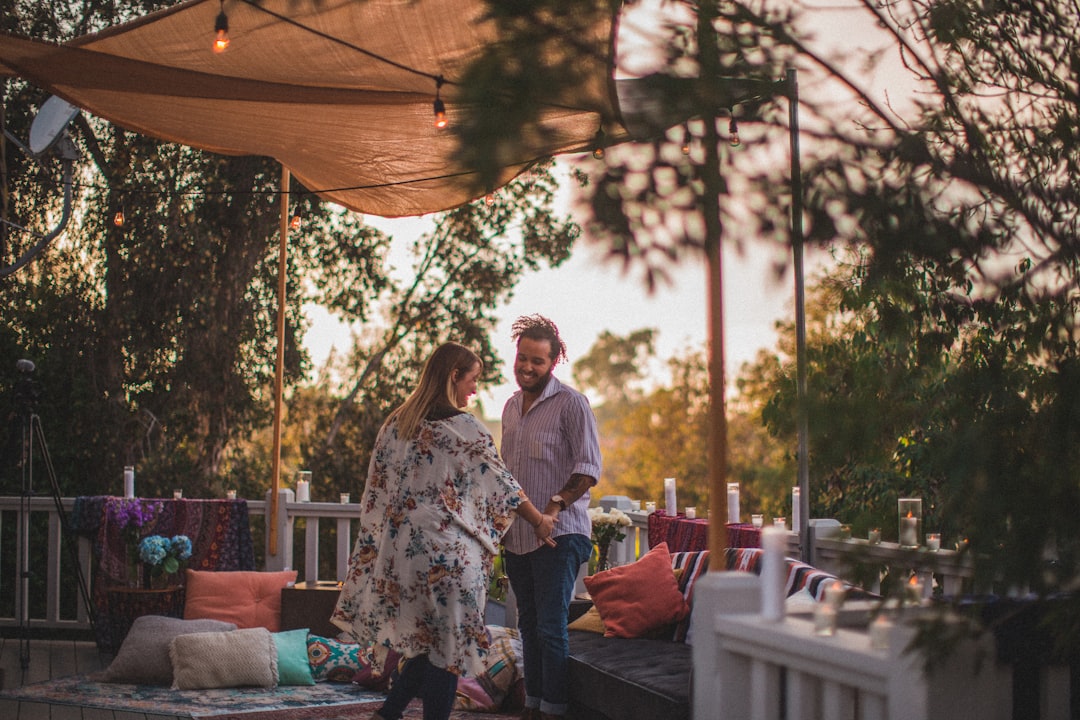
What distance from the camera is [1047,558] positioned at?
Result: 1464 mm

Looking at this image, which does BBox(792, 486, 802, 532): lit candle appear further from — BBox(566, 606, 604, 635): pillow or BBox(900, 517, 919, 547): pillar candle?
BBox(900, 517, 919, 547): pillar candle

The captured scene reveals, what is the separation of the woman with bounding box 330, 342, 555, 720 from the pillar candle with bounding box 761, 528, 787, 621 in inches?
65.8

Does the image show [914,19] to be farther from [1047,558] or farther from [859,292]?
[1047,558]

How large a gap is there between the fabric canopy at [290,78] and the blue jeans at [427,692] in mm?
1458

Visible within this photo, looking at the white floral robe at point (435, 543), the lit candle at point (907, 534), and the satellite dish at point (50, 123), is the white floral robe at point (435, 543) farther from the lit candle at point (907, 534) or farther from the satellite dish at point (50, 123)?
the satellite dish at point (50, 123)

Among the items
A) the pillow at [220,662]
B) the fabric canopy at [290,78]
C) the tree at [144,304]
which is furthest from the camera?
the tree at [144,304]

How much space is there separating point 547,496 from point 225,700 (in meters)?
1.63

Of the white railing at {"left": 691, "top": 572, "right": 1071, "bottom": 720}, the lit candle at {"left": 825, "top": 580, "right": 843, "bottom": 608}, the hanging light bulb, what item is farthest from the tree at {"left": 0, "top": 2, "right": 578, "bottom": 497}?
the lit candle at {"left": 825, "top": 580, "right": 843, "bottom": 608}

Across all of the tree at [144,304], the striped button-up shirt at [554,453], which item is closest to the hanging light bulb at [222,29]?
the striped button-up shirt at [554,453]

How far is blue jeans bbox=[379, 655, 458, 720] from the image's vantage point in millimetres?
3256

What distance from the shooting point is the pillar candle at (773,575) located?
162cm

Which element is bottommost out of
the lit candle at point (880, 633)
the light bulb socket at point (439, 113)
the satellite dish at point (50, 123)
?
the lit candle at point (880, 633)

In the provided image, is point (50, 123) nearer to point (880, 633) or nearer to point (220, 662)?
point (220, 662)

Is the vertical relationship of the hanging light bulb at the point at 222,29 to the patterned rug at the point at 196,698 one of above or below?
above
